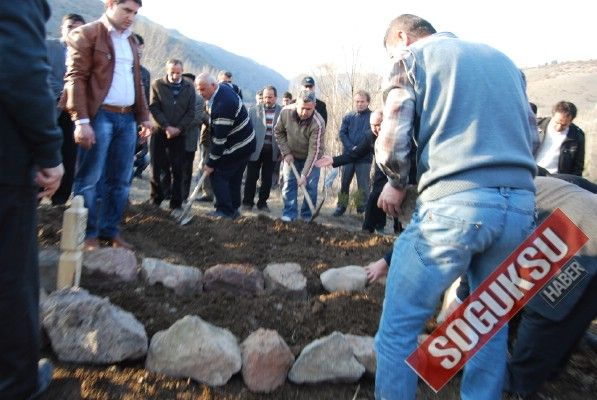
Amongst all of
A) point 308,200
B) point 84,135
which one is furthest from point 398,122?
point 308,200

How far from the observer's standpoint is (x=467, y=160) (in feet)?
5.90

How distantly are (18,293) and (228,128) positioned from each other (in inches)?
145

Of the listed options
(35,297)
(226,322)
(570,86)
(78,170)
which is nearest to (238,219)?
(78,170)

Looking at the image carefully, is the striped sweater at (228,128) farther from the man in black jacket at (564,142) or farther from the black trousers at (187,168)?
the man in black jacket at (564,142)

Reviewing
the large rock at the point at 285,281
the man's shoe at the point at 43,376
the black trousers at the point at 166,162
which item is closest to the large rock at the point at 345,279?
the large rock at the point at 285,281

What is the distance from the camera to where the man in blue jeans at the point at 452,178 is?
70.8 inches

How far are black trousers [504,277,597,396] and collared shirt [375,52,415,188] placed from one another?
113 centimetres

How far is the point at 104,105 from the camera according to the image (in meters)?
3.29

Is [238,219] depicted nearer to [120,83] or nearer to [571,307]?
[120,83]

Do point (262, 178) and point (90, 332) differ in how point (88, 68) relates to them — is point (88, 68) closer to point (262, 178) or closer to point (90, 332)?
point (90, 332)

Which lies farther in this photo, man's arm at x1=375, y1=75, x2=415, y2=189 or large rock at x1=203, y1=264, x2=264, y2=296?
large rock at x1=203, y1=264, x2=264, y2=296

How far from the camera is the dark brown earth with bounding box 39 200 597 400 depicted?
210 centimetres

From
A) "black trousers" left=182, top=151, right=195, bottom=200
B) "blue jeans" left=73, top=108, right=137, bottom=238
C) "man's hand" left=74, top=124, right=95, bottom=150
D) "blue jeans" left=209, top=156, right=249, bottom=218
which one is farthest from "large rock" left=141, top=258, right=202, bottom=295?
"black trousers" left=182, top=151, right=195, bottom=200

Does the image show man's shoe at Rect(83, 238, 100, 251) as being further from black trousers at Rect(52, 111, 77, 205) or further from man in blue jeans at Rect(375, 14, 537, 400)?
man in blue jeans at Rect(375, 14, 537, 400)
